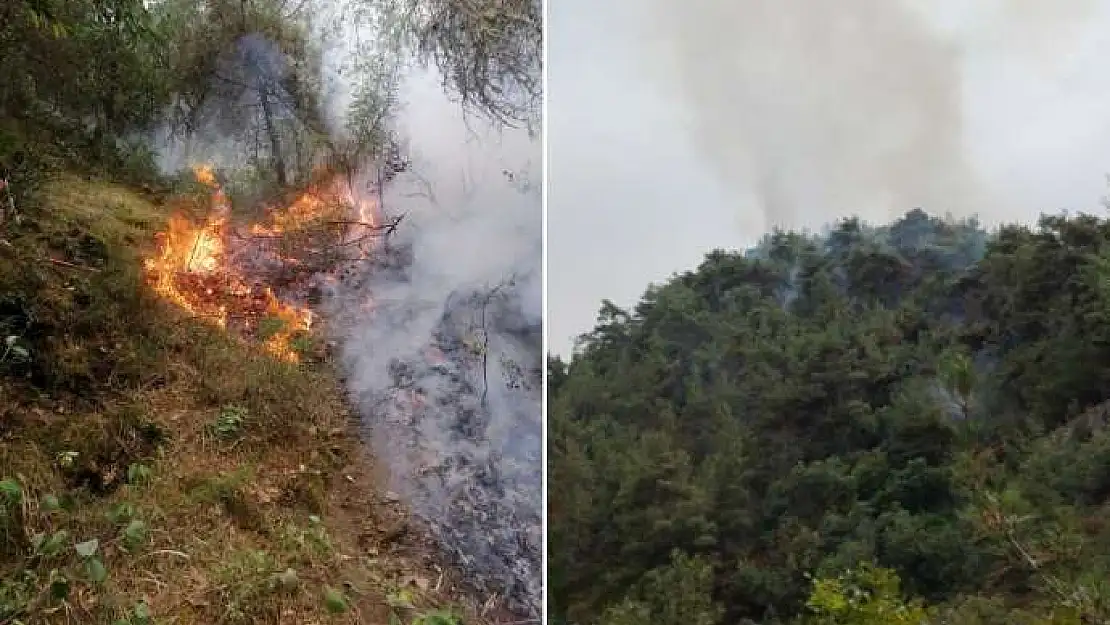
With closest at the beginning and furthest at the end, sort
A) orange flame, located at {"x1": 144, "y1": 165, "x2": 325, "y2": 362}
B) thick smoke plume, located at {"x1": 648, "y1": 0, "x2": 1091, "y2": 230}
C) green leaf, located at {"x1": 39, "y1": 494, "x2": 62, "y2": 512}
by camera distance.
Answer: green leaf, located at {"x1": 39, "y1": 494, "x2": 62, "y2": 512} → thick smoke plume, located at {"x1": 648, "y1": 0, "x2": 1091, "y2": 230} → orange flame, located at {"x1": 144, "y1": 165, "x2": 325, "y2": 362}

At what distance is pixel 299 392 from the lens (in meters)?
2.34

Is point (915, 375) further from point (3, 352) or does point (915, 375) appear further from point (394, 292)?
point (3, 352)

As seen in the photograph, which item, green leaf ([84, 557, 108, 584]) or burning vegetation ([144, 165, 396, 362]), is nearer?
green leaf ([84, 557, 108, 584])

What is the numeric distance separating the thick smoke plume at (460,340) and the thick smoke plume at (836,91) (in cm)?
52

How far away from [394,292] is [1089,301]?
166cm

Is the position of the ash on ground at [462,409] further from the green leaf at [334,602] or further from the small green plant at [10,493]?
the small green plant at [10,493]

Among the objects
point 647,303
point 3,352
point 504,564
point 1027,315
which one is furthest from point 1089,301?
point 3,352

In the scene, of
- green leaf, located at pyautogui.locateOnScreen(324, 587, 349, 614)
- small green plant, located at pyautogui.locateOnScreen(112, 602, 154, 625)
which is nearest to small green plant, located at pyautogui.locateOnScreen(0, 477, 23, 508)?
small green plant, located at pyautogui.locateOnScreen(112, 602, 154, 625)

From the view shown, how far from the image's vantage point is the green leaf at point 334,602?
2066 mm

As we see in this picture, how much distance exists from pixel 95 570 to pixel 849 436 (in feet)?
5.53

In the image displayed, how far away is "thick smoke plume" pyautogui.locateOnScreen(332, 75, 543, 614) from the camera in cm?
233

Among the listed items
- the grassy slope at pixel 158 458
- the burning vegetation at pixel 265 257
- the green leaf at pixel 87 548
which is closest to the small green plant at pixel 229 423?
the grassy slope at pixel 158 458

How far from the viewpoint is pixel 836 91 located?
231 cm

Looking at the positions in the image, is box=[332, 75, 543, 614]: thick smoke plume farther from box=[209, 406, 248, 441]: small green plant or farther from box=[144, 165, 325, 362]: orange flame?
box=[209, 406, 248, 441]: small green plant
